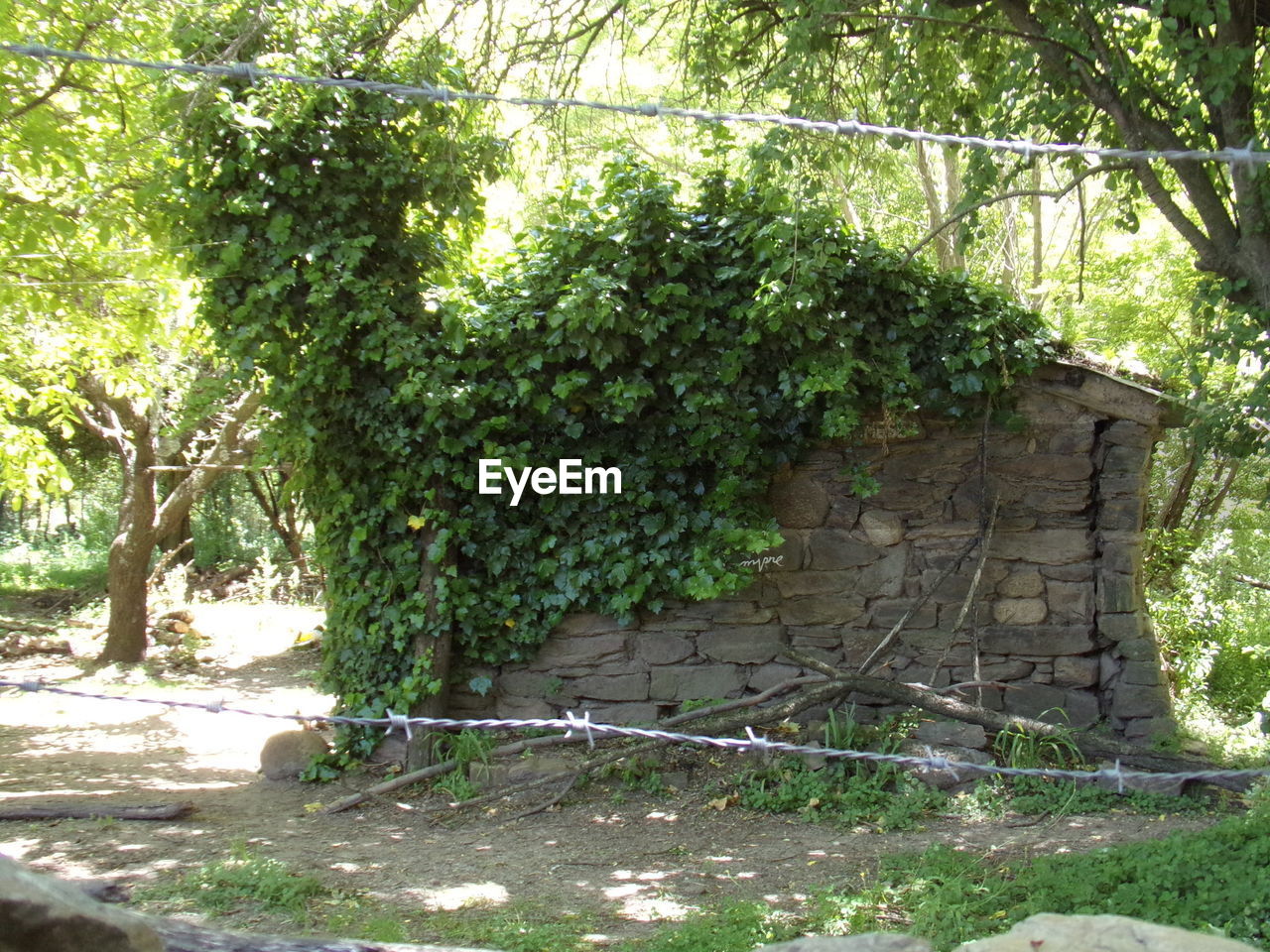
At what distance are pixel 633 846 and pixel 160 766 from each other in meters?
3.64

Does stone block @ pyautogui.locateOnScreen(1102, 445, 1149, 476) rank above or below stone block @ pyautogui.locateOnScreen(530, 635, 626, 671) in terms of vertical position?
above

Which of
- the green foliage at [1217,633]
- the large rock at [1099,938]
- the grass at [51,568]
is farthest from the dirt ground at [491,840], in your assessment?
the grass at [51,568]

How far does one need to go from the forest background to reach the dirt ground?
6.19 ft

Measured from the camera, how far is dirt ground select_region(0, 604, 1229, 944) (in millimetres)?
4309

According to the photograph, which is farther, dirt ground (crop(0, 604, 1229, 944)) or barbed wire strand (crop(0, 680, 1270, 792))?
dirt ground (crop(0, 604, 1229, 944))

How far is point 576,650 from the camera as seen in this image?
247 inches

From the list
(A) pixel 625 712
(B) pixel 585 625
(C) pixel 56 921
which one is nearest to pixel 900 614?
(A) pixel 625 712

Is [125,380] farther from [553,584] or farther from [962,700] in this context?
[962,700]

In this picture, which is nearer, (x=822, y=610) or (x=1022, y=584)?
(x=1022, y=584)

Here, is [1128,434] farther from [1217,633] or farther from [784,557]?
[1217,633]

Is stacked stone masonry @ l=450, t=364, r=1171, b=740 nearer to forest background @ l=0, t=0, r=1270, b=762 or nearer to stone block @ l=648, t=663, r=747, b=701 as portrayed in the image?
stone block @ l=648, t=663, r=747, b=701

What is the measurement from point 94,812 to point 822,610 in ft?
13.5

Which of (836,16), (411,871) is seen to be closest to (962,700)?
(411,871)

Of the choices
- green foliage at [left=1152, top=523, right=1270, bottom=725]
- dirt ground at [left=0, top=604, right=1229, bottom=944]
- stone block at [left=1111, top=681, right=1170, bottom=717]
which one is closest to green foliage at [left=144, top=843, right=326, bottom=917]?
dirt ground at [left=0, top=604, right=1229, bottom=944]
